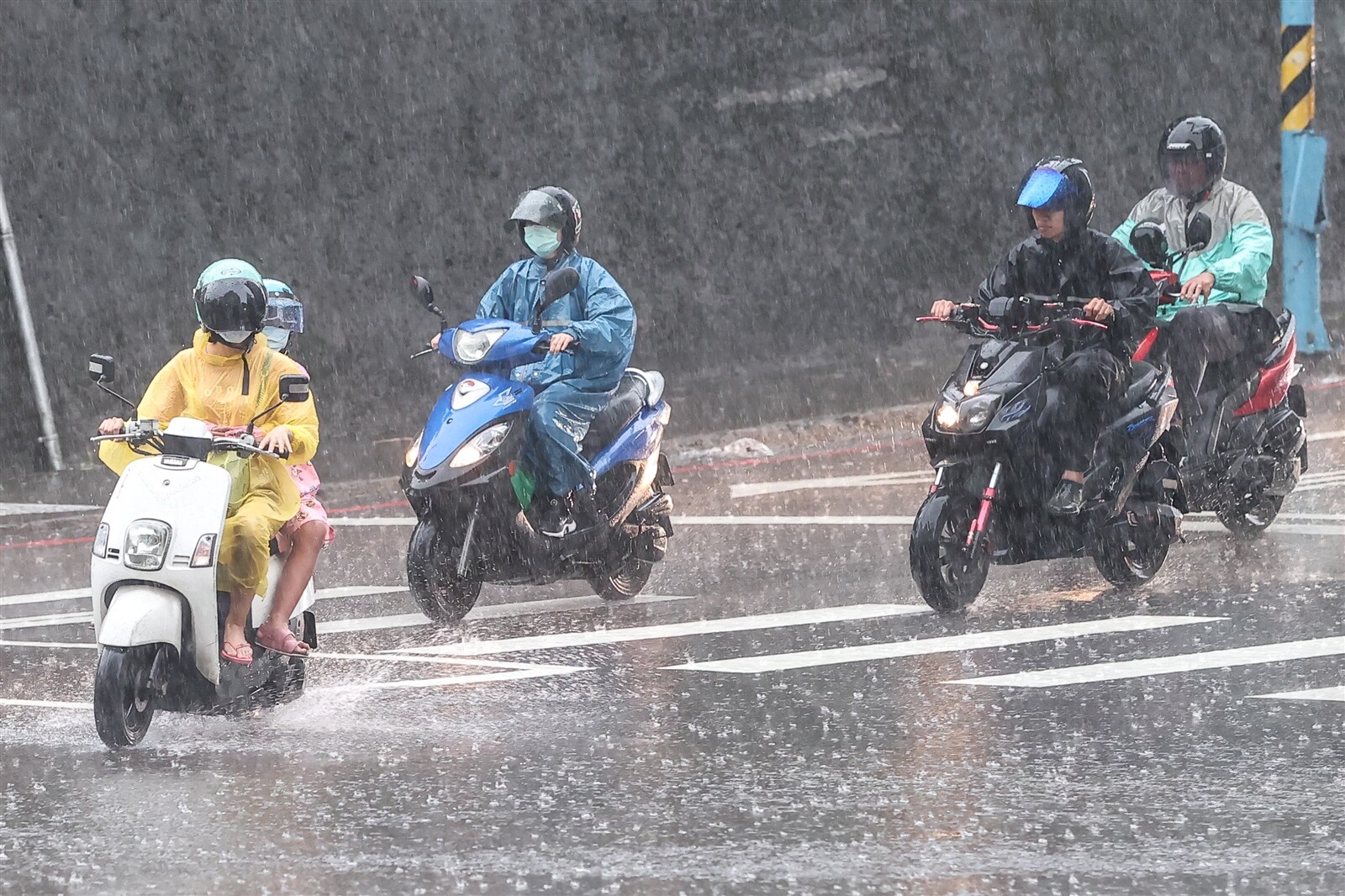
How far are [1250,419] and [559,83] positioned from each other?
25.5 feet

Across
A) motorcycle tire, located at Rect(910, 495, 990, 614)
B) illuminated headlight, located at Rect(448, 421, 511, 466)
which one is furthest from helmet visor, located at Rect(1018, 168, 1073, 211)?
illuminated headlight, located at Rect(448, 421, 511, 466)

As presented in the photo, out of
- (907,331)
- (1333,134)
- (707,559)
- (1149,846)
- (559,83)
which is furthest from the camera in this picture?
(1333,134)

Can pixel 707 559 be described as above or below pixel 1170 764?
below

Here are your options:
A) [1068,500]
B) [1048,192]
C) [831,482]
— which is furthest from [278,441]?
[831,482]

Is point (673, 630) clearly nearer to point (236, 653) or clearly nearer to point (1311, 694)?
point (236, 653)

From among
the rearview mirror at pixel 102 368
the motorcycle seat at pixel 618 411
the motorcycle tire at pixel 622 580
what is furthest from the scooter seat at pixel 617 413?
the rearview mirror at pixel 102 368

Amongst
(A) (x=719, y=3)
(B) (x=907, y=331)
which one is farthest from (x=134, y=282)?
(B) (x=907, y=331)

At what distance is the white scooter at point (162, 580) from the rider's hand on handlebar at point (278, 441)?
48 millimetres

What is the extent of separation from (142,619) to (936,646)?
3.07 meters

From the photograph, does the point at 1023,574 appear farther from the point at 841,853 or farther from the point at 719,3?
the point at 719,3

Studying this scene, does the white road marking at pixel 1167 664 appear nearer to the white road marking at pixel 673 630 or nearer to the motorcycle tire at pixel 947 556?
the motorcycle tire at pixel 947 556

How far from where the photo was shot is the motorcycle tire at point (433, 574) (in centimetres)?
889

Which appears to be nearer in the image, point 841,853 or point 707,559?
point 841,853

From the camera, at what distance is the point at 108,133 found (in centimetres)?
1511
